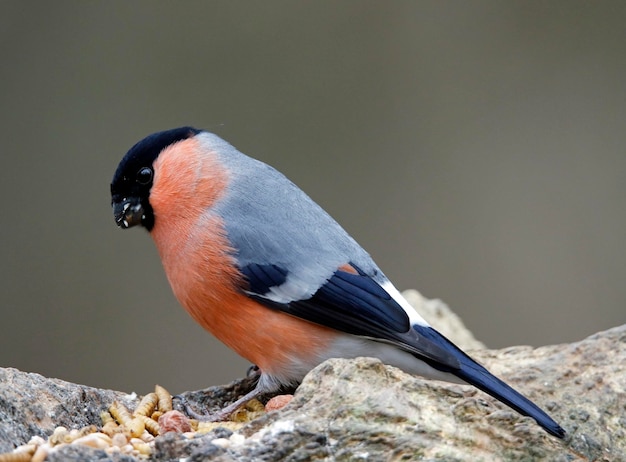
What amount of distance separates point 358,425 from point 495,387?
1.97 ft

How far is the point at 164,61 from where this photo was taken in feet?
16.6

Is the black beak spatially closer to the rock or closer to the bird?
the bird

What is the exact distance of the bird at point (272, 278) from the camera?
8.11 feet

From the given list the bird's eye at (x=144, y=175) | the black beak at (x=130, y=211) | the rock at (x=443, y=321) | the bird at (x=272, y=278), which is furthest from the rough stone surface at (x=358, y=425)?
the rock at (x=443, y=321)

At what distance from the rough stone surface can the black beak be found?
0.65 m

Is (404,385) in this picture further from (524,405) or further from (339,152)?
(339,152)

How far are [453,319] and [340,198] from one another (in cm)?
167

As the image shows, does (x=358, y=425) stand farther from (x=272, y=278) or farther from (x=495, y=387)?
(x=272, y=278)

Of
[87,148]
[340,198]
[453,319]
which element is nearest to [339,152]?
[340,198]

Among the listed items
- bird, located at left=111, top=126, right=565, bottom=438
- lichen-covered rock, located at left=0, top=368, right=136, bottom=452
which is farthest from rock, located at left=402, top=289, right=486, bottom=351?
lichen-covered rock, located at left=0, top=368, right=136, bottom=452

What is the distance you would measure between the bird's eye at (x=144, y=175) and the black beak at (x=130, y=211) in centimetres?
6

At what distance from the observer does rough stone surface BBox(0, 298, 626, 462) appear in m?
1.80

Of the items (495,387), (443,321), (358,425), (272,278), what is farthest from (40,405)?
(443,321)

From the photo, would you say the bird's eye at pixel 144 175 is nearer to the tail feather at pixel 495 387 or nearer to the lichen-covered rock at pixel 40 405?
the lichen-covered rock at pixel 40 405
